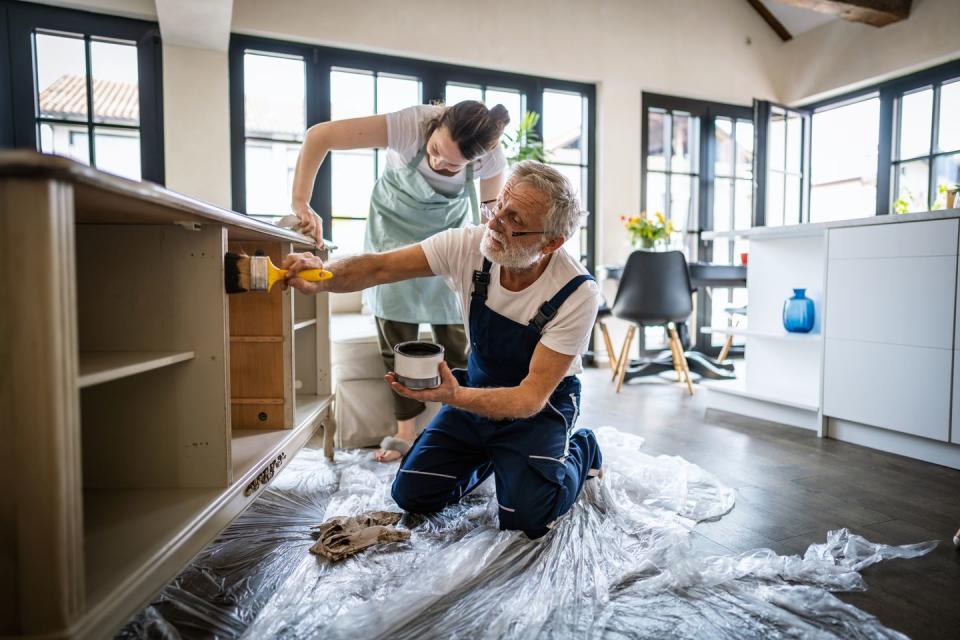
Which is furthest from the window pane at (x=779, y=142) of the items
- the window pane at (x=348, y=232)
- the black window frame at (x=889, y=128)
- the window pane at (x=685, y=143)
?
the window pane at (x=348, y=232)

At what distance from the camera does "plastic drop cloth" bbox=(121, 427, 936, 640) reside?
1109 mm

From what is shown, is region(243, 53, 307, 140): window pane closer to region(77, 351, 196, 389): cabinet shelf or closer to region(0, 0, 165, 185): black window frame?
region(0, 0, 165, 185): black window frame

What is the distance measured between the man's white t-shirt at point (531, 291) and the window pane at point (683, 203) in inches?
164

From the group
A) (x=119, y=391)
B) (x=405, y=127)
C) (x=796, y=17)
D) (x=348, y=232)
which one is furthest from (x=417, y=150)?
(x=796, y=17)

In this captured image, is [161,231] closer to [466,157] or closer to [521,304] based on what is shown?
[521,304]

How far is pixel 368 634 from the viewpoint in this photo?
1.06m

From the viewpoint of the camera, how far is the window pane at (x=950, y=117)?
180 inches

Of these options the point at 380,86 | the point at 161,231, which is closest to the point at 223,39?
the point at 380,86

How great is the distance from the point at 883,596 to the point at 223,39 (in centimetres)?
402

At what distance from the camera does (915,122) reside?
4836mm

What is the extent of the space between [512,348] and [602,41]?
423 cm

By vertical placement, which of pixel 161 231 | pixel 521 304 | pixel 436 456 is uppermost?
pixel 161 231

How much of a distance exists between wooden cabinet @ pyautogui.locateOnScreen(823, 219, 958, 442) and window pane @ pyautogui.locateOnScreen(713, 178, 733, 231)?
311 centimetres

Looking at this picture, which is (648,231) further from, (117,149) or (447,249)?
(117,149)
